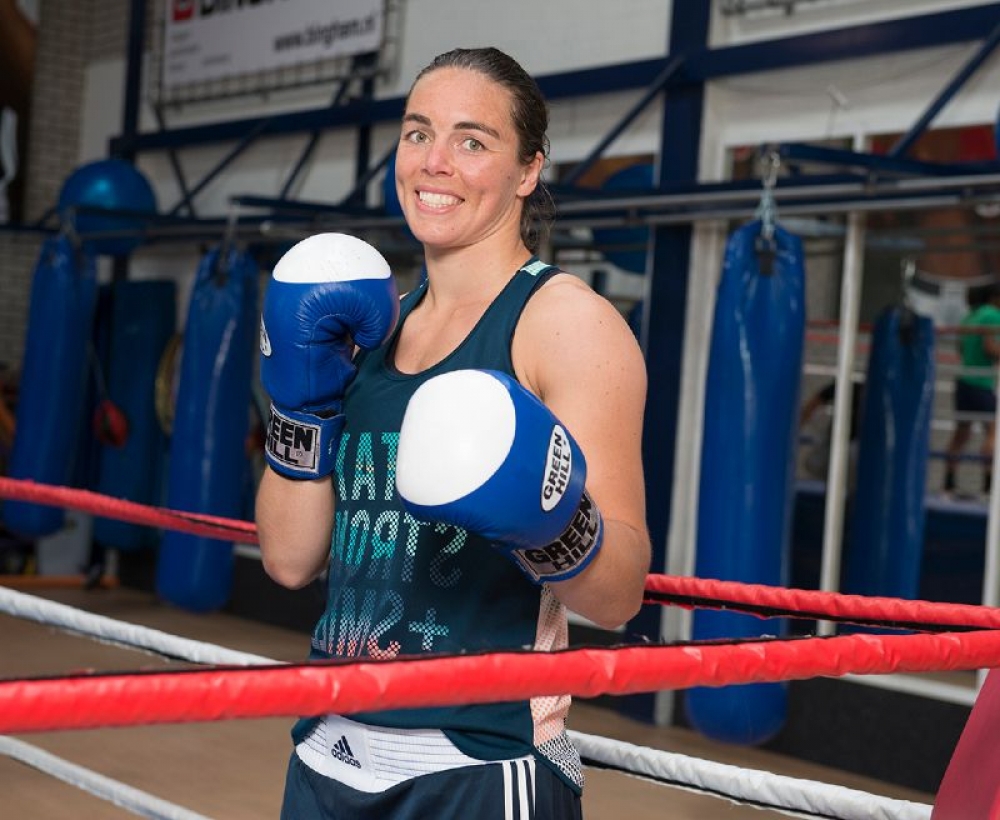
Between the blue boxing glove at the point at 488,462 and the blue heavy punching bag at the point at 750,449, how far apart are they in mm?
2569

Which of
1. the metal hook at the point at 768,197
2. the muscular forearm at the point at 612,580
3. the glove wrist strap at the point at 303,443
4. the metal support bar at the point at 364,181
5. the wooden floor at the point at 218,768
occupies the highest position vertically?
the metal support bar at the point at 364,181

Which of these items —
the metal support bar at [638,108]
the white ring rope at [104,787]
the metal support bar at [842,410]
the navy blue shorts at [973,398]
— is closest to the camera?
the white ring rope at [104,787]

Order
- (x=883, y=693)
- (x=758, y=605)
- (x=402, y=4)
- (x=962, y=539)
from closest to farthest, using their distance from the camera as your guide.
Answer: (x=758, y=605)
(x=883, y=693)
(x=962, y=539)
(x=402, y=4)

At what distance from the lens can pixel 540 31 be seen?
5.56 m

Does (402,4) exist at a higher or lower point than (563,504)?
higher

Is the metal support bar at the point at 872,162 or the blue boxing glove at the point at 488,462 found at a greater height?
the metal support bar at the point at 872,162

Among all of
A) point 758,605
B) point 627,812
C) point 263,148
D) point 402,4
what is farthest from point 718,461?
point 263,148

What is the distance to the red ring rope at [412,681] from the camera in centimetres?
91

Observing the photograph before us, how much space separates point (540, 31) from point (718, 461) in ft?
7.83

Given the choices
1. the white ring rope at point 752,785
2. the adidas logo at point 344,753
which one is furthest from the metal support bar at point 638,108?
the adidas logo at point 344,753

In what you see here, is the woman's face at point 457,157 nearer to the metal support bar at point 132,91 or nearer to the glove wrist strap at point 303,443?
the glove wrist strap at point 303,443

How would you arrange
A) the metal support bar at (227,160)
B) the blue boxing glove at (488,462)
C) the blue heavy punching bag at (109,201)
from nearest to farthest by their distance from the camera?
1. the blue boxing glove at (488,462)
2. the blue heavy punching bag at (109,201)
3. the metal support bar at (227,160)

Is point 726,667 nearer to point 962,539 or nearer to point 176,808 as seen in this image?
point 176,808

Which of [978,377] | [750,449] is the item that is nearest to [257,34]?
[978,377]
